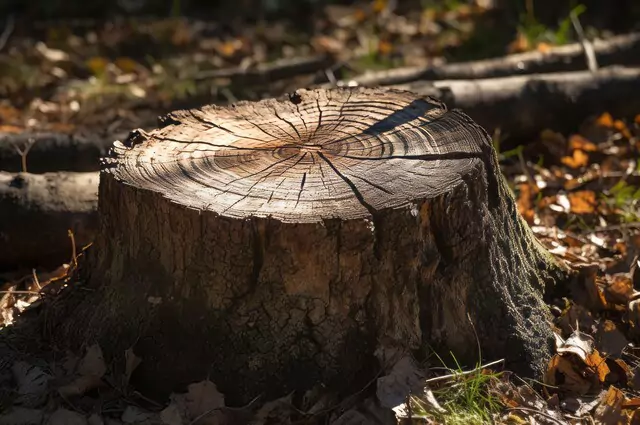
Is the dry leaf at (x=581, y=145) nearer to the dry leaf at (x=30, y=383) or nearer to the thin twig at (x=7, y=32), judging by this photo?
the dry leaf at (x=30, y=383)

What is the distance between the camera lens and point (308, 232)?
2.51 metres

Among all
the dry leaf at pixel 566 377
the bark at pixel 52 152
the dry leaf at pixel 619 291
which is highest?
the bark at pixel 52 152

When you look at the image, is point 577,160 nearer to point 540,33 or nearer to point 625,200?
point 625,200

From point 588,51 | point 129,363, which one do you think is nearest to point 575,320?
point 129,363

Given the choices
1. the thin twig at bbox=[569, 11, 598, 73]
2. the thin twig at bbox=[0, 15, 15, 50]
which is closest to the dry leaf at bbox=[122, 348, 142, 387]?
the thin twig at bbox=[569, 11, 598, 73]

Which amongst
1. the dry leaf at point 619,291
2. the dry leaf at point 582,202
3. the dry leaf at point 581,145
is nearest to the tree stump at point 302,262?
the dry leaf at point 619,291

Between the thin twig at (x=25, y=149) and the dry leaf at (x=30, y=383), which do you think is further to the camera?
the thin twig at (x=25, y=149)

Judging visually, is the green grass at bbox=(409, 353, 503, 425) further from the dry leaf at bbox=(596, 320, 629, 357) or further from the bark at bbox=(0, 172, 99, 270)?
the bark at bbox=(0, 172, 99, 270)

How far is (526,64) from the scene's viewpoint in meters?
5.52

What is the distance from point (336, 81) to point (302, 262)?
2.92 m

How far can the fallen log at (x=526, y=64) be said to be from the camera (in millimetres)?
5348

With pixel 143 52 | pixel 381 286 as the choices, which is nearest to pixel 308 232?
pixel 381 286

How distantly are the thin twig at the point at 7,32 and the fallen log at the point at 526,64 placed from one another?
3120 mm

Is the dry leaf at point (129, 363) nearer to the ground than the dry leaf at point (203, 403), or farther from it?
farther from it
